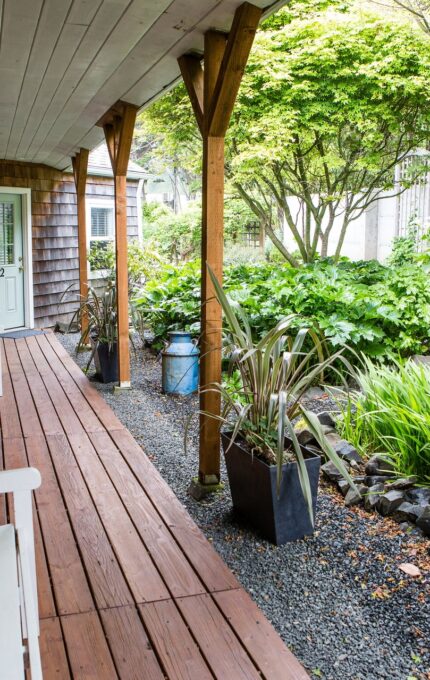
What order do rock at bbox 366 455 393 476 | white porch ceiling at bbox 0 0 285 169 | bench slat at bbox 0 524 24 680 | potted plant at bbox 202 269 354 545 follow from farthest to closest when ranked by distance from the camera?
rock at bbox 366 455 393 476 < white porch ceiling at bbox 0 0 285 169 < potted plant at bbox 202 269 354 545 < bench slat at bbox 0 524 24 680

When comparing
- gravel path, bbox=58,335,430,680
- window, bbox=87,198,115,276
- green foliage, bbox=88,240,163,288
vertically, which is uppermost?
window, bbox=87,198,115,276

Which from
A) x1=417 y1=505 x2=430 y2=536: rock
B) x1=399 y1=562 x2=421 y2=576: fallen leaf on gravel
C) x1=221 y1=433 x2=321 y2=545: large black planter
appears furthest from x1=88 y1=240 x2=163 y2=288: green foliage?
x1=399 y1=562 x2=421 y2=576: fallen leaf on gravel

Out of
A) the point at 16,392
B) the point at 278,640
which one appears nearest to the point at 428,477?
the point at 278,640

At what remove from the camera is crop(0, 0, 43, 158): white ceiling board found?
9.57ft

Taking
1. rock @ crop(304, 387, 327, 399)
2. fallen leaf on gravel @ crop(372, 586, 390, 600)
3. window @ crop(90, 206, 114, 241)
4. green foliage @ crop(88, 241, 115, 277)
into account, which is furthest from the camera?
window @ crop(90, 206, 114, 241)

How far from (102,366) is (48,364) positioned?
1.05 m

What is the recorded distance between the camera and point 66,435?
4.26 m

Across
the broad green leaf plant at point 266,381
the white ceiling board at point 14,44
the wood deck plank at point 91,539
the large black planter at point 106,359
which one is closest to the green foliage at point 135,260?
the large black planter at point 106,359

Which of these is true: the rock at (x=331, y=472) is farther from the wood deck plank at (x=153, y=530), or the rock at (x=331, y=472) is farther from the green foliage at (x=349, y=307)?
the green foliage at (x=349, y=307)

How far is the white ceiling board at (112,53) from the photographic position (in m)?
2.92

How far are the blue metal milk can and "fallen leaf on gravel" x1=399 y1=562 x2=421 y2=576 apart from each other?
297 centimetres

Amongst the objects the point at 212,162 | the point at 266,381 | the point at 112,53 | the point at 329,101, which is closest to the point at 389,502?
the point at 266,381

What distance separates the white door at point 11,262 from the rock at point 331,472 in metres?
6.44

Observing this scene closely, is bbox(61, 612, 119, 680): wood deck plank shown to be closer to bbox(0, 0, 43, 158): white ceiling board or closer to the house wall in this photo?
bbox(0, 0, 43, 158): white ceiling board
